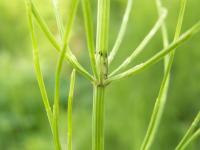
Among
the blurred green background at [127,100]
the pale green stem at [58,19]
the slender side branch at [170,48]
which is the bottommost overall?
the blurred green background at [127,100]

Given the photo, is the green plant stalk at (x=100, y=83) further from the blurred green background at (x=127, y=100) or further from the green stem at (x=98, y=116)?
the blurred green background at (x=127, y=100)

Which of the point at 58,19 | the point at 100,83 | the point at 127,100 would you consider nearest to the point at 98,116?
the point at 100,83

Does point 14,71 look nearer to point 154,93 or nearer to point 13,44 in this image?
point 13,44

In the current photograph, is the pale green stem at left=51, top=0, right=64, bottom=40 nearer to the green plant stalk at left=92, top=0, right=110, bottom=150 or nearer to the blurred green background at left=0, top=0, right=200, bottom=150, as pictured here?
the green plant stalk at left=92, top=0, right=110, bottom=150

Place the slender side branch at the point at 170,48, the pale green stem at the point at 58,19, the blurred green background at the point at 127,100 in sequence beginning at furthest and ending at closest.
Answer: the blurred green background at the point at 127,100, the pale green stem at the point at 58,19, the slender side branch at the point at 170,48

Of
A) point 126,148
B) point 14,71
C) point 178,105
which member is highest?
point 14,71

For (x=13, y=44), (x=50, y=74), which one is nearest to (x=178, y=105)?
(x=50, y=74)

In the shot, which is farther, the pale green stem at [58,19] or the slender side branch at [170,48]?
the pale green stem at [58,19]

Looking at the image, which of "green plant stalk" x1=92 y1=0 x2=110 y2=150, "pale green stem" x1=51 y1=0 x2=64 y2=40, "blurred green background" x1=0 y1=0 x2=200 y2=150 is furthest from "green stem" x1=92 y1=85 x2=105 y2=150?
"blurred green background" x1=0 y1=0 x2=200 y2=150

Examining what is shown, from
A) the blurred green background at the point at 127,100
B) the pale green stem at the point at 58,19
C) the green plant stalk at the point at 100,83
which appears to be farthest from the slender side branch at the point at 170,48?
the blurred green background at the point at 127,100
